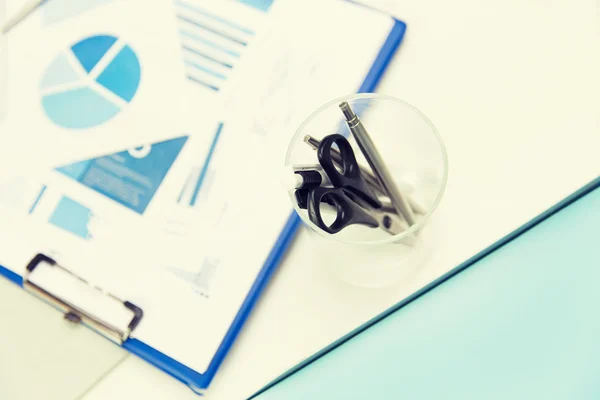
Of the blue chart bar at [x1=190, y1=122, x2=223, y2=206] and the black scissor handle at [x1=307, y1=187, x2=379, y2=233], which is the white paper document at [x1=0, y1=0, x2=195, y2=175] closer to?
the blue chart bar at [x1=190, y1=122, x2=223, y2=206]

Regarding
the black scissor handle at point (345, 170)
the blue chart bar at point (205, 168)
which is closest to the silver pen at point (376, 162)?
the black scissor handle at point (345, 170)

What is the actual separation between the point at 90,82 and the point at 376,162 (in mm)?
255

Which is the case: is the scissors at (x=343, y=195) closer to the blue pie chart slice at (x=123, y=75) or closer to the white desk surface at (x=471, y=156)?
the white desk surface at (x=471, y=156)

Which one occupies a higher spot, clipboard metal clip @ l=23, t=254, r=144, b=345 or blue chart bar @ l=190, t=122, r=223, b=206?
blue chart bar @ l=190, t=122, r=223, b=206

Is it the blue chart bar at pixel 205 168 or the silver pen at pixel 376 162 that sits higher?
the silver pen at pixel 376 162

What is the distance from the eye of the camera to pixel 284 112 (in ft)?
1.24

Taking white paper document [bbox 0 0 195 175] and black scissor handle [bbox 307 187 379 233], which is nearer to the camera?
black scissor handle [bbox 307 187 379 233]

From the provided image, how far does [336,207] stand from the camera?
28 centimetres

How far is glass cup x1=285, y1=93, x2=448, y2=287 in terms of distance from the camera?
1.06ft

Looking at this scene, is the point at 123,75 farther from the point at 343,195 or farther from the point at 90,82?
the point at 343,195

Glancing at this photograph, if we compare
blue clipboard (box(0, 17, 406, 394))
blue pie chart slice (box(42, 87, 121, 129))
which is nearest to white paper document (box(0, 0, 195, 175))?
blue pie chart slice (box(42, 87, 121, 129))

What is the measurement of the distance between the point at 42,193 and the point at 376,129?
0.26 metres

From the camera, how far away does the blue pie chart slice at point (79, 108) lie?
0.39 meters

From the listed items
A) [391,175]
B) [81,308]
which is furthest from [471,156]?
[81,308]
